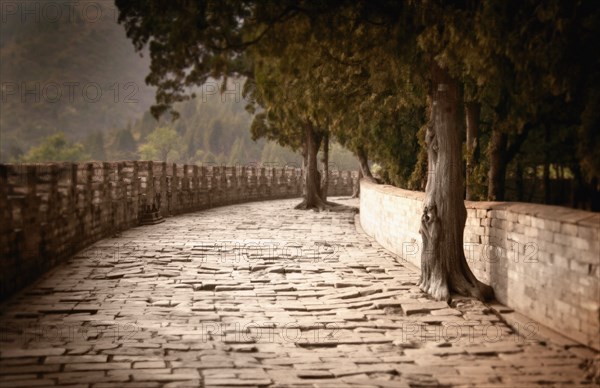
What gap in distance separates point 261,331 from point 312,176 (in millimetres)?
21368

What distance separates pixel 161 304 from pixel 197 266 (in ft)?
10.3

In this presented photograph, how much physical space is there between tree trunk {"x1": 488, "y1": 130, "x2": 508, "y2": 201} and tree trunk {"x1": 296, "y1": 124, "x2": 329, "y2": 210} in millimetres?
13404

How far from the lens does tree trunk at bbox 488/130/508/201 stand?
47.7 feet

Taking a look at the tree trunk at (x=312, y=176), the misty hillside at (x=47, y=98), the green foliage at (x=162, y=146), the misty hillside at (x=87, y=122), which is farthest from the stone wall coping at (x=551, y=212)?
the misty hillside at (x=47, y=98)

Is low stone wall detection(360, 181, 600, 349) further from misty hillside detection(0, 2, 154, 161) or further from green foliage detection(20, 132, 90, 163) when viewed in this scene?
misty hillside detection(0, 2, 154, 161)

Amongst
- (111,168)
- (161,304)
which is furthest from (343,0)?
(111,168)

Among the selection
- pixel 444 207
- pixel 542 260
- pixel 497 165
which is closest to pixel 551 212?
pixel 542 260

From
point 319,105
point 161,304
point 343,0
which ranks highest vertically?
point 343,0

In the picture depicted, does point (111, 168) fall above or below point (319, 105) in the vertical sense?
below

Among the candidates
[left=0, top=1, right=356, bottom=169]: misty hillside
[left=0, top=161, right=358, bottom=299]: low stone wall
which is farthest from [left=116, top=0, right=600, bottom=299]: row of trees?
[left=0, top=1, right=356, bottom=169]: misty hillside

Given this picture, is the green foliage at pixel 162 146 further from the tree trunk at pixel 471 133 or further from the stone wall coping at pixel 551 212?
the stone wall coping at pixel 551 212

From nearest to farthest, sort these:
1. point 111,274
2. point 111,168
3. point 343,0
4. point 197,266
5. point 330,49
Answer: point 343,0 < point 330,49 < point 111,274 < point 197,266 < point 111,168

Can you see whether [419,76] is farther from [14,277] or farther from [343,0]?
[14,277]

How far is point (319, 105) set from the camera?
36.2ft
